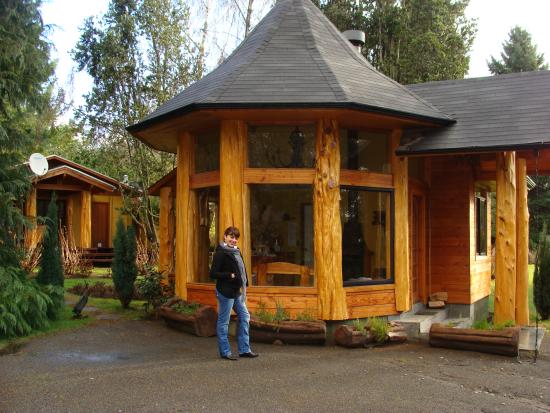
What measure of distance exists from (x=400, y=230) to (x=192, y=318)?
3.55m

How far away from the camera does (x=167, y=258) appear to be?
12.3m

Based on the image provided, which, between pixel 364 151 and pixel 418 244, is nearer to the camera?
pixel 364 151

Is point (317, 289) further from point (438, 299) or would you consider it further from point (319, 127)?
point (438, 299)

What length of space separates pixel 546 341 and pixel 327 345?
3.74 metres

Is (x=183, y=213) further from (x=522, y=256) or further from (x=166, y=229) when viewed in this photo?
(x=522, y=256)

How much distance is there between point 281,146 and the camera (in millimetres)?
9062

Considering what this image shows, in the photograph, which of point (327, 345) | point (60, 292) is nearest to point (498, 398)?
point (327, 345)

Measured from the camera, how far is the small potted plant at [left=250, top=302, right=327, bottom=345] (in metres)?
8.41

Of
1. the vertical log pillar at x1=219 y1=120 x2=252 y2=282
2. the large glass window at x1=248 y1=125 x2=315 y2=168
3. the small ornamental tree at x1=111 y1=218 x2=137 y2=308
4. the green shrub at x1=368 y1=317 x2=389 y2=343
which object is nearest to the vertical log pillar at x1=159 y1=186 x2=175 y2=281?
the small ornamental tree at x1=111 y1=218 x2=137 y2=308

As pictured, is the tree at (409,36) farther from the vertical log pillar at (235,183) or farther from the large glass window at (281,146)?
the vertical log pillar at (235,183)

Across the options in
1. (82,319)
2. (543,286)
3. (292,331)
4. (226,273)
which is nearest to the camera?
(226,273)

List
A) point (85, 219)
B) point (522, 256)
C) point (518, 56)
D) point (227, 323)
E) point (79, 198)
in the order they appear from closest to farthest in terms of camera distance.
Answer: point (227, 323) < point (522, 256) < point (85, 219) < point (79, 198) < point (518, 56)

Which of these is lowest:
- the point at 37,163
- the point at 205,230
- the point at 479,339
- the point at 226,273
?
the point at 479,339

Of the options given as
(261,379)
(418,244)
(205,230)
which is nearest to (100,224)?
(205,230)
